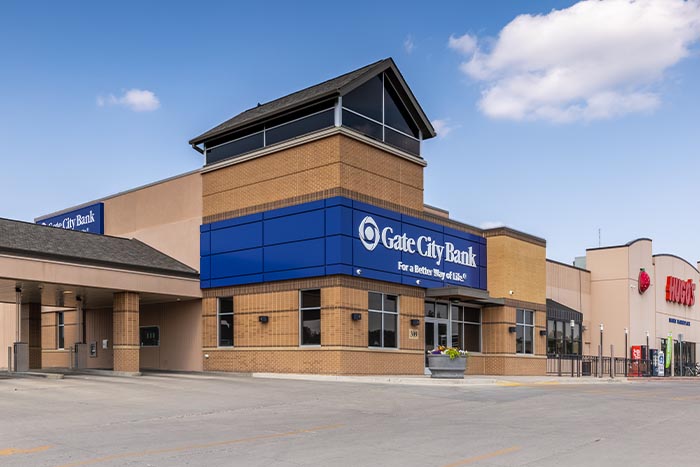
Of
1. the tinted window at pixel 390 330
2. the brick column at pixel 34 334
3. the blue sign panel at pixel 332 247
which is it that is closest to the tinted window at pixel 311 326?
the blue sign panel at pixel 332 247

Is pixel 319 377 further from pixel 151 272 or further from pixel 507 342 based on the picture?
pixel 507 342

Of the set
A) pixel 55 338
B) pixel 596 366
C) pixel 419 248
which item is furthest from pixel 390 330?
pixel 596 366

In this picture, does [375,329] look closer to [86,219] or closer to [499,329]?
[499,329]

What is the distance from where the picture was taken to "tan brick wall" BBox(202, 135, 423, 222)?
92.9 feet

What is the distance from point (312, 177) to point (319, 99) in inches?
112

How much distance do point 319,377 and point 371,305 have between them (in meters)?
3.37

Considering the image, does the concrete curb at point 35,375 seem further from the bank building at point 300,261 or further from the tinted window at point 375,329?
the tinted window at point 375,329

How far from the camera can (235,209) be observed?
31438 millimetres

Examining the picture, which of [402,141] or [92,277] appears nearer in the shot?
[92,277]

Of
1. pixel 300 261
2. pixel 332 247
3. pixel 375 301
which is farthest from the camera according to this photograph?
pixel 375 301

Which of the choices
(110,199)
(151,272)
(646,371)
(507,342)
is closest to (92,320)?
(110,199)

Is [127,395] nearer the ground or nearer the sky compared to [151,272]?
nearer the ground

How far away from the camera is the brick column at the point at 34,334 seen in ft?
116

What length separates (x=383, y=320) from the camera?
96.0 feet
